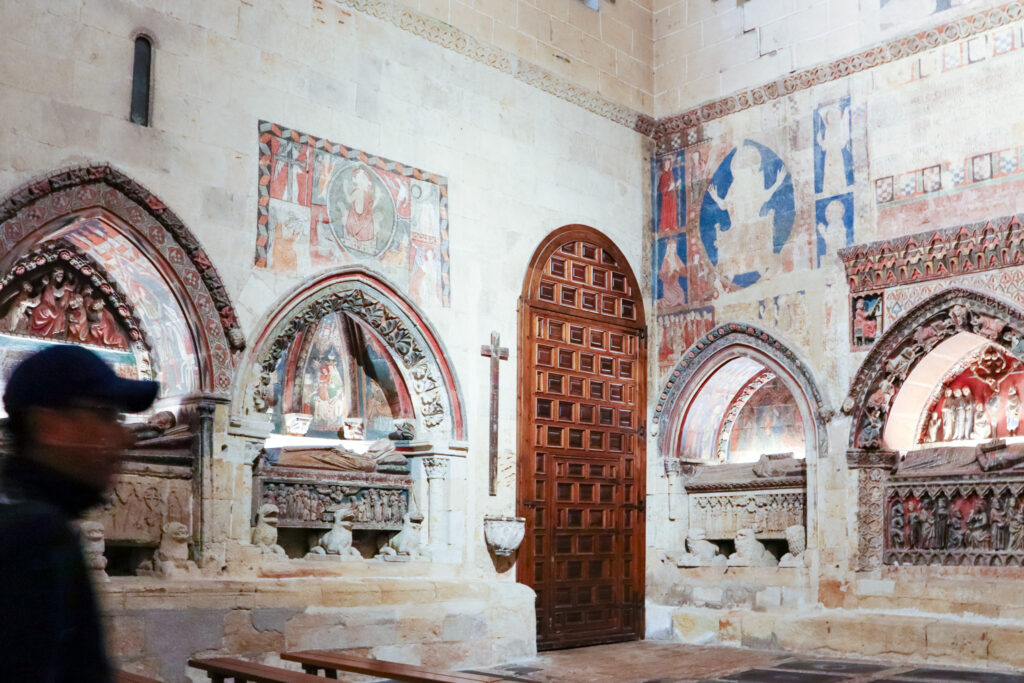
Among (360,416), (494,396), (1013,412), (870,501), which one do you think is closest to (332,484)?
(360,416)

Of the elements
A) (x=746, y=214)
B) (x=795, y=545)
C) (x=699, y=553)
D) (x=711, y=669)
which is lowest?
(x=711, y=669)

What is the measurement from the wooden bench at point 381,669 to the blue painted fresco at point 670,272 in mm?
6350

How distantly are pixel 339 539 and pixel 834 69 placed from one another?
6.75 metres

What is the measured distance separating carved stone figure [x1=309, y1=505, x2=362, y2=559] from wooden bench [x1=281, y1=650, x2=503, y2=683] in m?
1.87

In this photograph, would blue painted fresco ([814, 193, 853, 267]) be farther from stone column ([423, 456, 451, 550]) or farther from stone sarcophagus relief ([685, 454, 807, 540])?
stone column ([423, 456, 451, 550])

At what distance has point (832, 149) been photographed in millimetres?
11359

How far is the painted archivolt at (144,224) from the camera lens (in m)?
7.77

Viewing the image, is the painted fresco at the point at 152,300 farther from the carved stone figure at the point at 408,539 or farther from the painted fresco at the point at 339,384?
the carved stone figure at the point at 408,539

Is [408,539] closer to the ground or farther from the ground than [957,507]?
closer to the ground

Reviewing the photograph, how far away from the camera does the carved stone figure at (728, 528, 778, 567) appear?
38.0 feet

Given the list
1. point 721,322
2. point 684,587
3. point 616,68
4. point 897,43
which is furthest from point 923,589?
point 616,68

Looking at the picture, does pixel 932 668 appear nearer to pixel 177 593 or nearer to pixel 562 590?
pixel 562 590

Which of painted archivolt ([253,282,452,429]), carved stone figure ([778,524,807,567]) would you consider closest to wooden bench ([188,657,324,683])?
painted archivolt ([253,282,452,429])

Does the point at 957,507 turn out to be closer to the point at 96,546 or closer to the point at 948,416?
the point at 948,416
